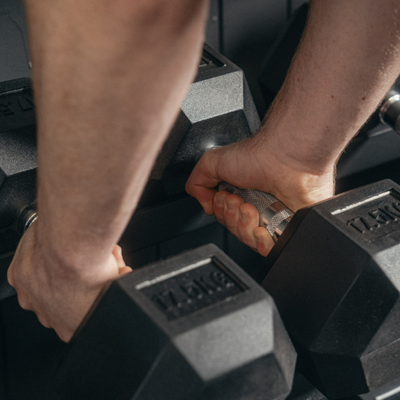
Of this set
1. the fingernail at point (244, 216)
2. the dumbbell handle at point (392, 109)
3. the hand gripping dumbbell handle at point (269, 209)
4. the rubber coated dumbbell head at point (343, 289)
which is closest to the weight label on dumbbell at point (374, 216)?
the rubber coated dumbbell head at point (343, 289)

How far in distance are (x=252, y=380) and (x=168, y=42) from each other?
0.33m

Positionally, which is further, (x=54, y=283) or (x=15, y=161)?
(x=15, y=161)

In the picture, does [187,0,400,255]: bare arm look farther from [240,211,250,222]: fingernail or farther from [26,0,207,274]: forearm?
[26,0,207,274]: forearm

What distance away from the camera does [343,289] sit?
62 centimetres

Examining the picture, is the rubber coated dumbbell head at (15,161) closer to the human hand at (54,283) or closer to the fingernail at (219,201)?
the human hand at (54,283)

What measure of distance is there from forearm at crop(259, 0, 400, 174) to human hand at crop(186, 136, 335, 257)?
0.05 feet

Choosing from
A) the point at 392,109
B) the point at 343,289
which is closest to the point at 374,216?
the point at 343,289

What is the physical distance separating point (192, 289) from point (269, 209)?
310 mm

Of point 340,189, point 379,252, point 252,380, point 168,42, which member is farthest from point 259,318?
point 340,189

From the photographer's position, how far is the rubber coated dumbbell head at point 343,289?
0.62 m

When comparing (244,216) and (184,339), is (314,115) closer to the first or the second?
(244,216)

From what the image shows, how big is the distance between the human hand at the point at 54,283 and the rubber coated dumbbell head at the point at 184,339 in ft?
0.19

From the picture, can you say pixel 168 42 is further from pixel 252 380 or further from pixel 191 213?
pixel 191 213

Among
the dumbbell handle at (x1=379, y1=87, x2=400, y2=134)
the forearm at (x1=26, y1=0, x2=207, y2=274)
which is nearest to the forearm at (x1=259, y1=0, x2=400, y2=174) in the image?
the dumbbell handle at (x1=379, y1=87, x2=400, y2=134)
